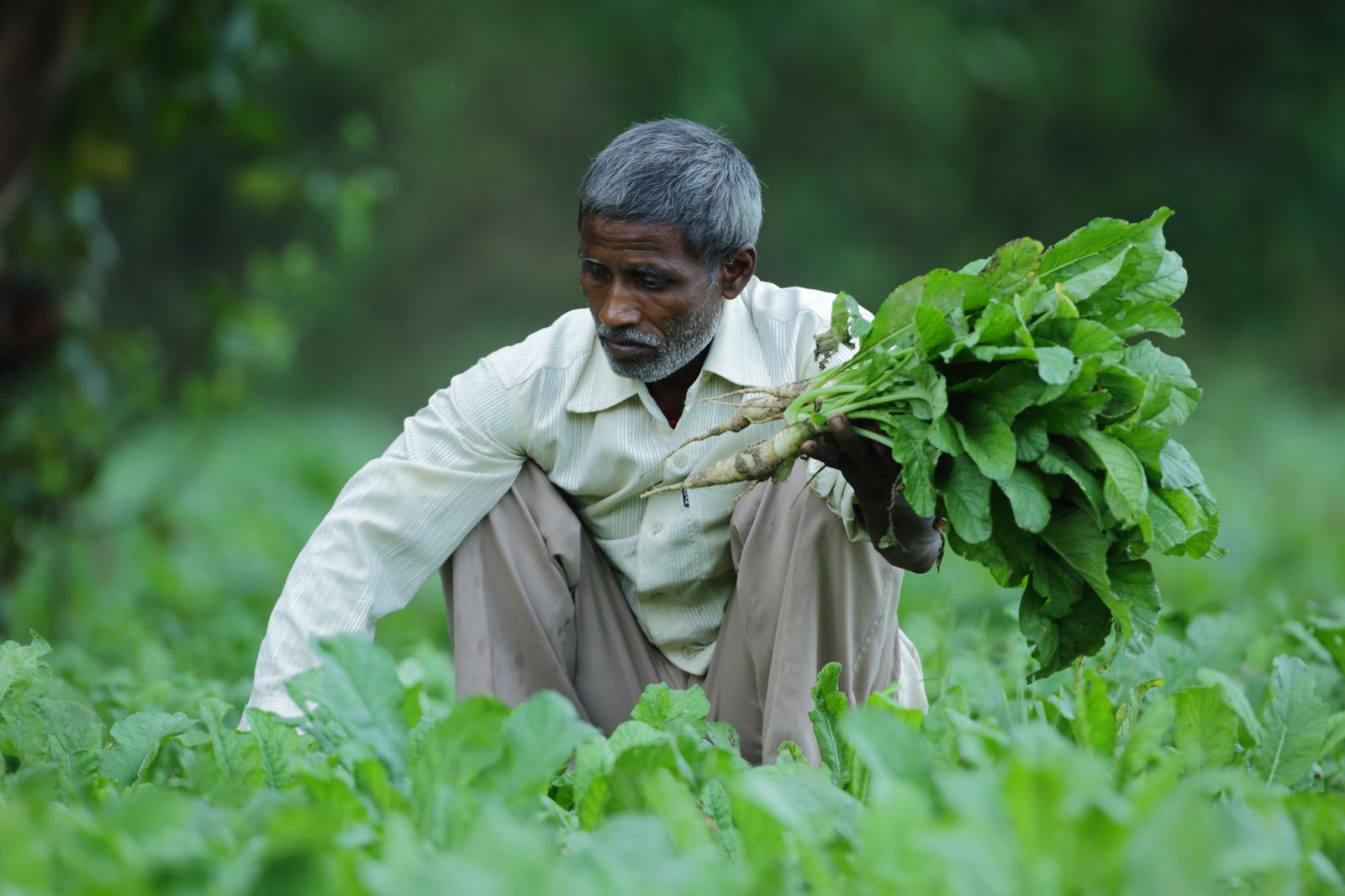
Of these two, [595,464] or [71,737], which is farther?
[595,464]

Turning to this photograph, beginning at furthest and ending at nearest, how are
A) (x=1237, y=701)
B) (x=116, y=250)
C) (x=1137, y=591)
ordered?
(x=116, y=250), (x=1237, y=701), (x=1137, y=591)

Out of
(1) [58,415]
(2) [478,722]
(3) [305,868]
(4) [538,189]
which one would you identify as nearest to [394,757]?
(2) [478,722]

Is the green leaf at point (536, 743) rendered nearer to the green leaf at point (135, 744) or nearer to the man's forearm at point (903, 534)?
the green leaf at point (135, 744)

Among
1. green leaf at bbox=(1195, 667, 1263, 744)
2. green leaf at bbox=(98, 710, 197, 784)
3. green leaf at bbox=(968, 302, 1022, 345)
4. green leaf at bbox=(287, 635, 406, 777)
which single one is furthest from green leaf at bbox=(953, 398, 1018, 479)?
green leaf at bbox=(98, 710, 197, 784)

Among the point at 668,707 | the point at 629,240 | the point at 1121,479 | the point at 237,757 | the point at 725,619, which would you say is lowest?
the point at 725,619

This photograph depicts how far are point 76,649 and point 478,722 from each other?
A: 8.44 ft

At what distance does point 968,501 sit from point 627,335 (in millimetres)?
855

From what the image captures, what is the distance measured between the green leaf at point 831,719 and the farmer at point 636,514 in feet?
A: 0.86

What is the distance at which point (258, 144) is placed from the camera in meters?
5.36

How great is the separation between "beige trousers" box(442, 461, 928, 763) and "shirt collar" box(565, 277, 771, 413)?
0.20 m

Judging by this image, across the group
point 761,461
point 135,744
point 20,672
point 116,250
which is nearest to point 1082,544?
point 761,461

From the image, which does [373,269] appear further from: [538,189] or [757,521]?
[757,521]

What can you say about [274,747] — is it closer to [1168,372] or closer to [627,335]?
[627,335]

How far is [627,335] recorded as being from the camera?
2965 millimetres
